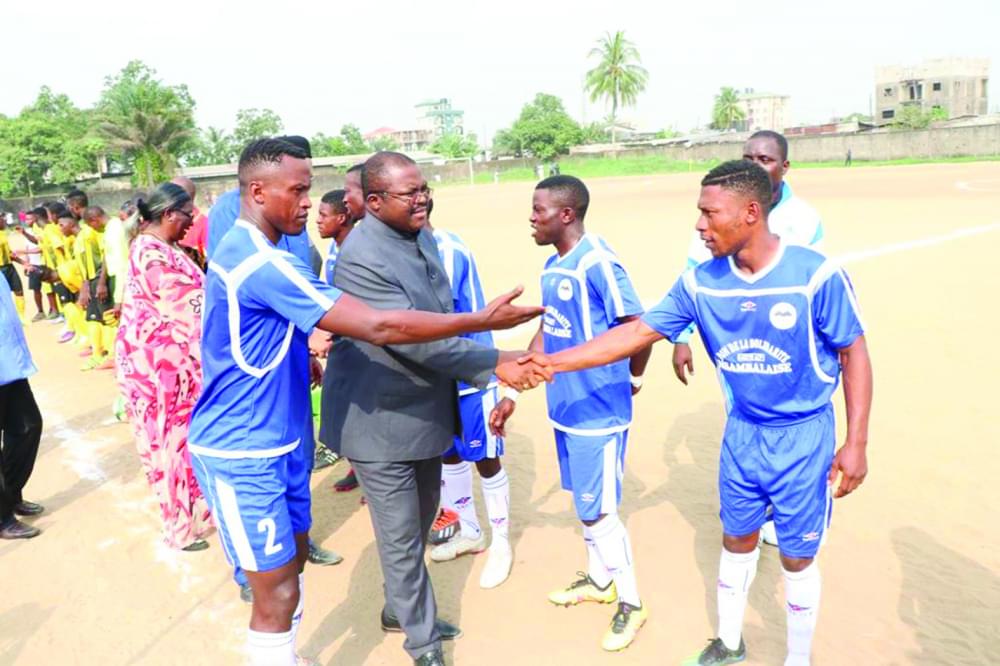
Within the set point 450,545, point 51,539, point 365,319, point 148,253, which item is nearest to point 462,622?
point 450,545

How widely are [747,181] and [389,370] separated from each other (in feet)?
5.26

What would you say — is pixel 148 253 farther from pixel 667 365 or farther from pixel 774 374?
pixel 667 365

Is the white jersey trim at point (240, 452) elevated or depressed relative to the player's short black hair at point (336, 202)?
depressed

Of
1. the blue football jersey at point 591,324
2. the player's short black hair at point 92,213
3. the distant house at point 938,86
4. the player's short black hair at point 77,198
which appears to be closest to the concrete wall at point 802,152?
the player's short black hair at point 77,198

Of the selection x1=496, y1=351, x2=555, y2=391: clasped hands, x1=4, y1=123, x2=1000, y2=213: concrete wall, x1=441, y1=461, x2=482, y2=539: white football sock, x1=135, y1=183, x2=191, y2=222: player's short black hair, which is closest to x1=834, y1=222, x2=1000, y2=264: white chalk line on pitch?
x1=441, y1=461, x2=482, y2=539: white football sock

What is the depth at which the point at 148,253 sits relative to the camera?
14.4 feet

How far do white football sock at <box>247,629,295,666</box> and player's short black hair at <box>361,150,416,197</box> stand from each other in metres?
1.83

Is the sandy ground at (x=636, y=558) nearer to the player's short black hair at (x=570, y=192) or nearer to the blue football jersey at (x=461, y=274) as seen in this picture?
the blue football jersey at (x=461, y=274)

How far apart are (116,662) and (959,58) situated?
9796 cm

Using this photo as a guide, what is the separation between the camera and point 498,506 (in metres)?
4.32

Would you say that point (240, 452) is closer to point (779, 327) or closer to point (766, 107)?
point (779, 327)

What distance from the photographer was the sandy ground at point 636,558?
3.63 m

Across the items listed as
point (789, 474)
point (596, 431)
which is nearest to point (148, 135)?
point (596, 431)

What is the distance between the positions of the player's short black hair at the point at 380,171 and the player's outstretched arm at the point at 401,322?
2.02 feet
